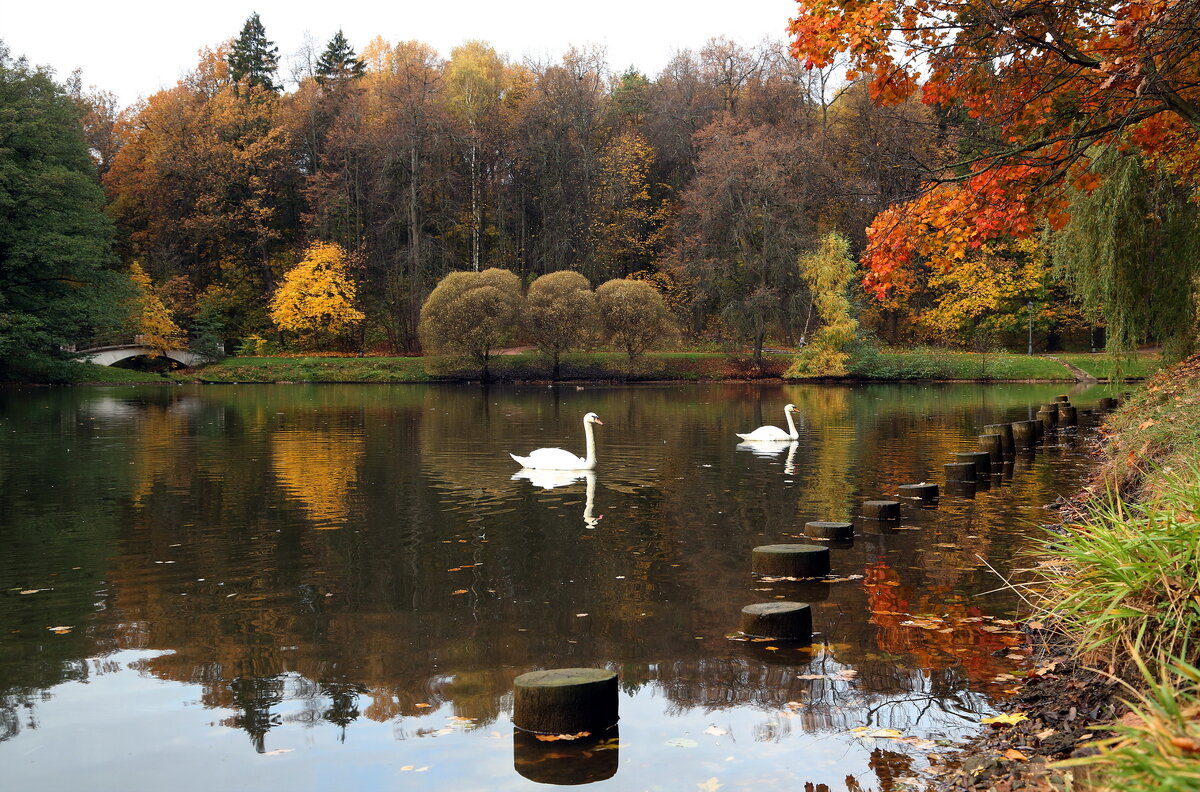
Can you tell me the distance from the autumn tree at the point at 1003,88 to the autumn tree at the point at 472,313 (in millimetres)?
42074

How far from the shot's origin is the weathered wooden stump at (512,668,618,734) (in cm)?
616

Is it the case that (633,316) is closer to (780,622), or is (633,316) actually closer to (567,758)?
(780,622)

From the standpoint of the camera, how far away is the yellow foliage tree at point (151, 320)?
5972 centimetres

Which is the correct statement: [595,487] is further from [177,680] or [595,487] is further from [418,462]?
[177,680]

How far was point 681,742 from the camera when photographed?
Result: 6.30 meters

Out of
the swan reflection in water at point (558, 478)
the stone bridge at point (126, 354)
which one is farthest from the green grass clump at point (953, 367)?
the stone bridge at point (126, 354)

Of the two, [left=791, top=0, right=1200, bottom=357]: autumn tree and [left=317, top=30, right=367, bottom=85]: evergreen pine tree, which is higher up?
[left=317, top=30, right=367, bottom=85]: evergreen pine tree

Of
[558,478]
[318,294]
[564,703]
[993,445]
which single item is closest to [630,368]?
[318,294]

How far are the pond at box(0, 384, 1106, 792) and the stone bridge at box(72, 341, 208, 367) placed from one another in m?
41.8

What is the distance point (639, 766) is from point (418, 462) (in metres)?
15.0

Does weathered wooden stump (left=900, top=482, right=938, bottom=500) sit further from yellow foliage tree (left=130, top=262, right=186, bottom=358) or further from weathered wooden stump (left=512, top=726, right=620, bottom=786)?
yellow foliage tree (left=130, top=262, right=186, bottom=358)

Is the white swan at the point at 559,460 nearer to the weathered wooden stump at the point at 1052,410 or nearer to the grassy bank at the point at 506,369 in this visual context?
the weathered wooden stump at the point at 1052,410

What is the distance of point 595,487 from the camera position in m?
17.3

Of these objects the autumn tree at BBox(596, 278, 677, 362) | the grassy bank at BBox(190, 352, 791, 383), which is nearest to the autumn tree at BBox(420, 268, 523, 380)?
the grassy bank at BBox(190, 352, 791, 383)
